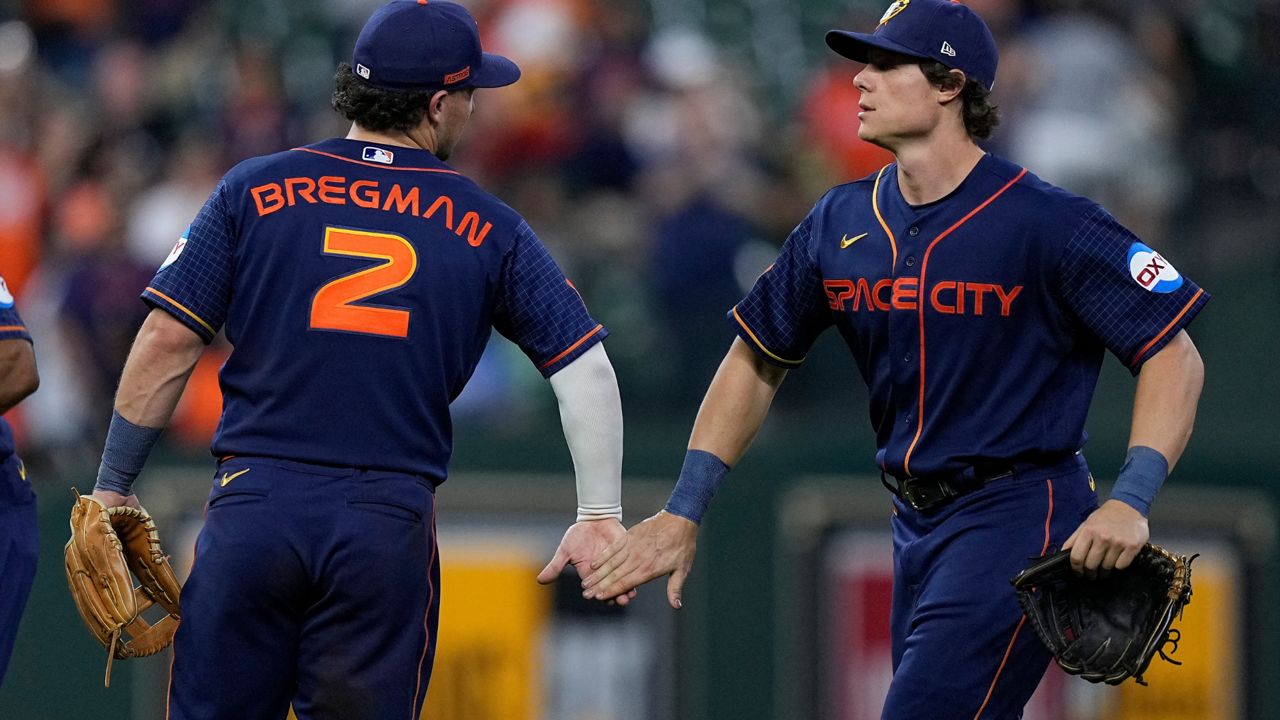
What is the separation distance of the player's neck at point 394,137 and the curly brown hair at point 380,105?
0.03ft

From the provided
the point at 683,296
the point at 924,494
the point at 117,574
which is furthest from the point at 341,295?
the point at 683,296

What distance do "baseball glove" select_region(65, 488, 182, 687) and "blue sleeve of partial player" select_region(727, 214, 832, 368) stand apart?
5.58ft

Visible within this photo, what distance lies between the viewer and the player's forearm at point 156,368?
4.73 meters

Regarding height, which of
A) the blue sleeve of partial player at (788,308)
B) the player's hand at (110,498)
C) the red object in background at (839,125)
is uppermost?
the red object in background at (839,125)

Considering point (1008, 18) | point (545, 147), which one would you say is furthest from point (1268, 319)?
point (545, 147)

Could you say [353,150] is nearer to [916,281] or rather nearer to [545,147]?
[916,281]

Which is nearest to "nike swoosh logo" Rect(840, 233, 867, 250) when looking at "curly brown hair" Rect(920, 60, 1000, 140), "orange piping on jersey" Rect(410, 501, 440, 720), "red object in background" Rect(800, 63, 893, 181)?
"curly brown hair" Rect(920, 60, 1000, 140)

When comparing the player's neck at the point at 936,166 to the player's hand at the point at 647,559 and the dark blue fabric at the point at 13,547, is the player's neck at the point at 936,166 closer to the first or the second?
the player's hand at the point at 647,559

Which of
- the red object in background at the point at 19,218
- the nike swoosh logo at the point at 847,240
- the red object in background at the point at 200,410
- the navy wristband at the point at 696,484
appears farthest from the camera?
the red object in background at the point at 19,218

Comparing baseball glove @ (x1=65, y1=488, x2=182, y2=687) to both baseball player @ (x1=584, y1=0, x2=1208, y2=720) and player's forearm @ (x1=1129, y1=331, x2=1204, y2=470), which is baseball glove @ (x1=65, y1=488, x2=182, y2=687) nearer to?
baseball player @ (x1=584, y1=0, x2=1208, y2=720)

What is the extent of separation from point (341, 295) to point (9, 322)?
1.08 m

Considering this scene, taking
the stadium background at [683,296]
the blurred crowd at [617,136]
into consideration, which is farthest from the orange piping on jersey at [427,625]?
the blurred crowd at [617,136]

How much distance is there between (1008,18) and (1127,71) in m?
0.78

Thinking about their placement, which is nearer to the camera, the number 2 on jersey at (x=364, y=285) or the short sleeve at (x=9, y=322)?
the number 2 on jersey at (x=364, y=285)
